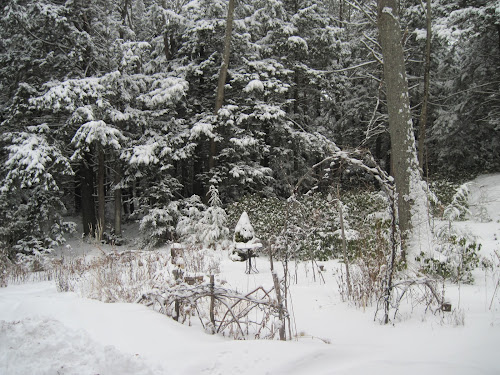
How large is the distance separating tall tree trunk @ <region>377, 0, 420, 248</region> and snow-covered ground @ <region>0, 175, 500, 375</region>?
183 centimetres

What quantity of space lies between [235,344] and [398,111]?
440 cm

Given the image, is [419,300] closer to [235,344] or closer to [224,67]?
[235,344]

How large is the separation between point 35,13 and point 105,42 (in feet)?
7.97

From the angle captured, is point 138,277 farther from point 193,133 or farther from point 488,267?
point 193,133

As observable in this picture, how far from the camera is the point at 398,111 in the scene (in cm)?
514

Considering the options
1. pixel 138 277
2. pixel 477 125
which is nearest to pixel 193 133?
pixel 138 277

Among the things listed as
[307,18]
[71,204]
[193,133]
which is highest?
[307,18]

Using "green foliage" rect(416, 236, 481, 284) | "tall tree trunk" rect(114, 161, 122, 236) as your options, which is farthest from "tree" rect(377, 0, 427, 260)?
"tall tree trunk" rect(114, 161, 122, 236)

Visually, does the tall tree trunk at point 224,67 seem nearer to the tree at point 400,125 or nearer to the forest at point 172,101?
the forest at point 172,101

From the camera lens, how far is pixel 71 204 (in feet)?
70.6

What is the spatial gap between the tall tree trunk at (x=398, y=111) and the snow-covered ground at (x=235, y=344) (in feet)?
6.02

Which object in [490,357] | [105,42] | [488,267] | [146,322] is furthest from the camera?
[105,42]

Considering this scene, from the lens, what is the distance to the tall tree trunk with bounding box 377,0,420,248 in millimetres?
5004

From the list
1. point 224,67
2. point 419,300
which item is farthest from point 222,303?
point 224,67
